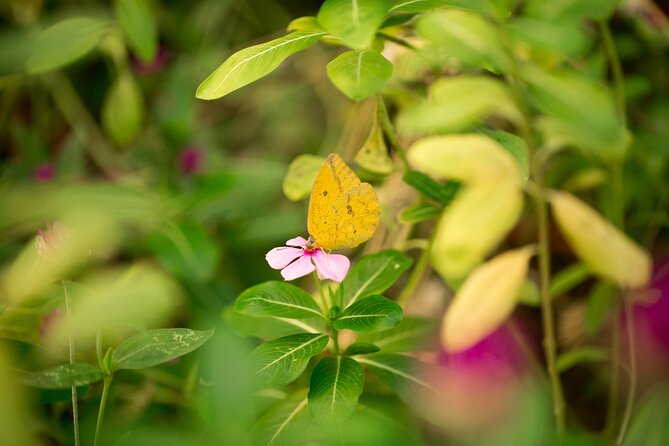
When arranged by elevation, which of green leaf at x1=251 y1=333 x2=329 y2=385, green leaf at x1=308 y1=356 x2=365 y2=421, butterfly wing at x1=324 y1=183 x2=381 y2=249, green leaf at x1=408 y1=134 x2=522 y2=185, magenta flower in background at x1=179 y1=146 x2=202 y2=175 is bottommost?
magenta flower in background at x1=179 y1=146 x2=202 y2=175

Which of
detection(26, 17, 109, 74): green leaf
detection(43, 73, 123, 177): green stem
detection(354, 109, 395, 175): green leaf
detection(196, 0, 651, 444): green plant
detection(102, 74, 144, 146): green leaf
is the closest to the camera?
detection(196, 0, 651, 444): green plant

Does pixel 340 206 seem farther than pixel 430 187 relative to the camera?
No

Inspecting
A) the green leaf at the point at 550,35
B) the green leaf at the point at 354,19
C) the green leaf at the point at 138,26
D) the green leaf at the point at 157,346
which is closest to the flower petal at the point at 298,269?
the green leaf at the point at 157,346

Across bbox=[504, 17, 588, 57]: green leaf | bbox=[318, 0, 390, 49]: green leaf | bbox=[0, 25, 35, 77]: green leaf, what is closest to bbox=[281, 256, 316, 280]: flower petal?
bbox=[318, 0, 390, 49]: green leaf

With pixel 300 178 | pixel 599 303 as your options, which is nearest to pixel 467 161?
pixel 300 178

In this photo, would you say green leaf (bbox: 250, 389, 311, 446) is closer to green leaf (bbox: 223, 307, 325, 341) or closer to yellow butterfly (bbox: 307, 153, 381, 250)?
green leaf (bbox: 223, 307, 325, 341)

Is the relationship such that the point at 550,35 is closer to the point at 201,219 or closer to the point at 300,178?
the point at 300,178

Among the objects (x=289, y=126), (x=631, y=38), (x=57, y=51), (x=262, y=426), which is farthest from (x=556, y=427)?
(x=289, y=126)
